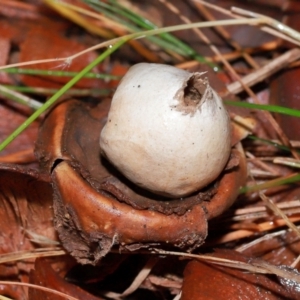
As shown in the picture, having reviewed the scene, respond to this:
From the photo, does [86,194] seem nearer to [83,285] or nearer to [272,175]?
[83,285]

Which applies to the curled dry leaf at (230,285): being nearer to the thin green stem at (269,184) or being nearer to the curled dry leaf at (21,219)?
the thin green stem at (269,184)

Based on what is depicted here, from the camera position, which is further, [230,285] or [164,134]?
[230,285]

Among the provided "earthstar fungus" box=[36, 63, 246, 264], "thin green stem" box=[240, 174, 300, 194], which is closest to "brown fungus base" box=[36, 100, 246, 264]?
"earthstar fungus" box=[36, 63, 246, 264]

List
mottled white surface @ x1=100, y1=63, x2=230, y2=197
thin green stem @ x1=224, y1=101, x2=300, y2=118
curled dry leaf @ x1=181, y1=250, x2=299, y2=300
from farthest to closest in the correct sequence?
thin green stem @ x1=224, y1=101, x2=300, y2=118 → curled dry leaf @ x1=181, y1=250, x2=299, y2=300 → mottled white surface @ x1=100, y1=63, x2=230, y2=197

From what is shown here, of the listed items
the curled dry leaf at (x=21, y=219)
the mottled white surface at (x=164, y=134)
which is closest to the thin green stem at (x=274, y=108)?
the mottled white surface at (x=164, y=134)

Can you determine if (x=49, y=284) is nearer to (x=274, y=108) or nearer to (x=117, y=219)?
(x=117, y=219)

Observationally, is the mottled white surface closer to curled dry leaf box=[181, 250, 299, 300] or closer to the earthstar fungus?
the earthstar fungus

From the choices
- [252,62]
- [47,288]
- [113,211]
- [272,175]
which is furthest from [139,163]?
[252,62]

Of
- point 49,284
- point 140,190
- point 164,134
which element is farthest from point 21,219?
point 164,134
